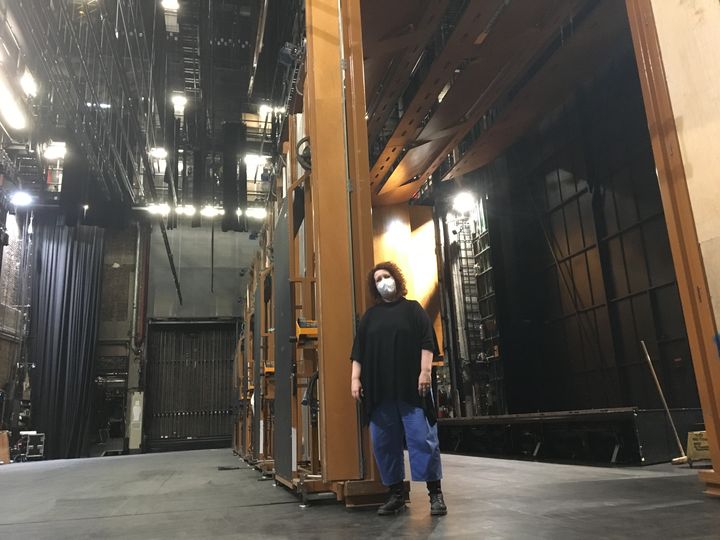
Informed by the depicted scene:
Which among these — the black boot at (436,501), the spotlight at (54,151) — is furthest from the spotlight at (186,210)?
the black boot at (436,501)

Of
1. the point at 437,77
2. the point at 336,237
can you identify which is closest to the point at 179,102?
the point at 437,77

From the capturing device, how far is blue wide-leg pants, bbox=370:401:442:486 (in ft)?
9.20

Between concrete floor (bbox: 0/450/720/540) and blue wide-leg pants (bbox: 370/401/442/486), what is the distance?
0.74 feet

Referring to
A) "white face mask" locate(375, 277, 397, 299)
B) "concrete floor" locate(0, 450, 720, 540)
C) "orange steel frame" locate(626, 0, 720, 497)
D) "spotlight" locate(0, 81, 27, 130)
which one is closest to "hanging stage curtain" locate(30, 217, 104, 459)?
"spotlight" locate(0, 81, 27, 130)

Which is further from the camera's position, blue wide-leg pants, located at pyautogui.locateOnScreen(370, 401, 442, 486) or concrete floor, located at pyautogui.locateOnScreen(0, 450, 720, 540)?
blue wide-leg pants, located at pyautogui.locateOnScreen(370, 401, 442, 486)

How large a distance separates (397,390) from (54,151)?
49.7ft

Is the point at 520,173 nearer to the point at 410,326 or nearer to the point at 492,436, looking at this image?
the point at 492,436

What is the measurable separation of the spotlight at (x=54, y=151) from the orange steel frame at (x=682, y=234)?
14.3 metres

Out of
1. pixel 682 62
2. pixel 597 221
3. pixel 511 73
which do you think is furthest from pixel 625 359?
pixel 682 62

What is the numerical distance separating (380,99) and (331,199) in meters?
5.08

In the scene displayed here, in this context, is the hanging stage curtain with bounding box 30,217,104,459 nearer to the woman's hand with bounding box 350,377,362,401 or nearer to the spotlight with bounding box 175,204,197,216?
the spotlight with bounding box 175,204,197,216

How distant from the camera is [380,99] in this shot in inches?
320

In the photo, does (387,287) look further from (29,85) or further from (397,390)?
(29,85)

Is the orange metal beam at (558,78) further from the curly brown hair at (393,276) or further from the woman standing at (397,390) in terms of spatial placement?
the woman standing at (397,390)
